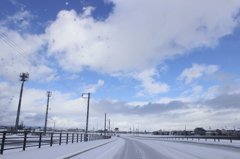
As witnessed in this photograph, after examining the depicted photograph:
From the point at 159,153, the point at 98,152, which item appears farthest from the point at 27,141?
the point at 159,153

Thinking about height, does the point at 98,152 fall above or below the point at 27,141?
below

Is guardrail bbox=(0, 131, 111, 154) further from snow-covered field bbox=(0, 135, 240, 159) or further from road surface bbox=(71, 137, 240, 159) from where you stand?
road surface bbox=(71, 137, 240, 159)

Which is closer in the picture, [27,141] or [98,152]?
[98,152]

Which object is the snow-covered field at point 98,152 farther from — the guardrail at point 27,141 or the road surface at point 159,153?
the guardrail at point 27,141

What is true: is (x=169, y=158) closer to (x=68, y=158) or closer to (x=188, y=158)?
(x=188, y=158)

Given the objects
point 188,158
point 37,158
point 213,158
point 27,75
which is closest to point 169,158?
point 188,158

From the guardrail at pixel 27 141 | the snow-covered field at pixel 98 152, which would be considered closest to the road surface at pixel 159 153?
the snow-covered field at pixel 98 152

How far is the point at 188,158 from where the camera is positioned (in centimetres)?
1135

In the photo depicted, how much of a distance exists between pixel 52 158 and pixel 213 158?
8.60 metres

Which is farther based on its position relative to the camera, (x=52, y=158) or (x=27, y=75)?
(x=27, y=75)

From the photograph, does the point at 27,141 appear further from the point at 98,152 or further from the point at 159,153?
the point at 159,153

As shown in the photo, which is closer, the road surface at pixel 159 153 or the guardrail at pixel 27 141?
the guardrail at pixel 27 141

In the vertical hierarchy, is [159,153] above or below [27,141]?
below

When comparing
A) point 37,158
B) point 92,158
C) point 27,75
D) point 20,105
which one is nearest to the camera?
point 37,158
